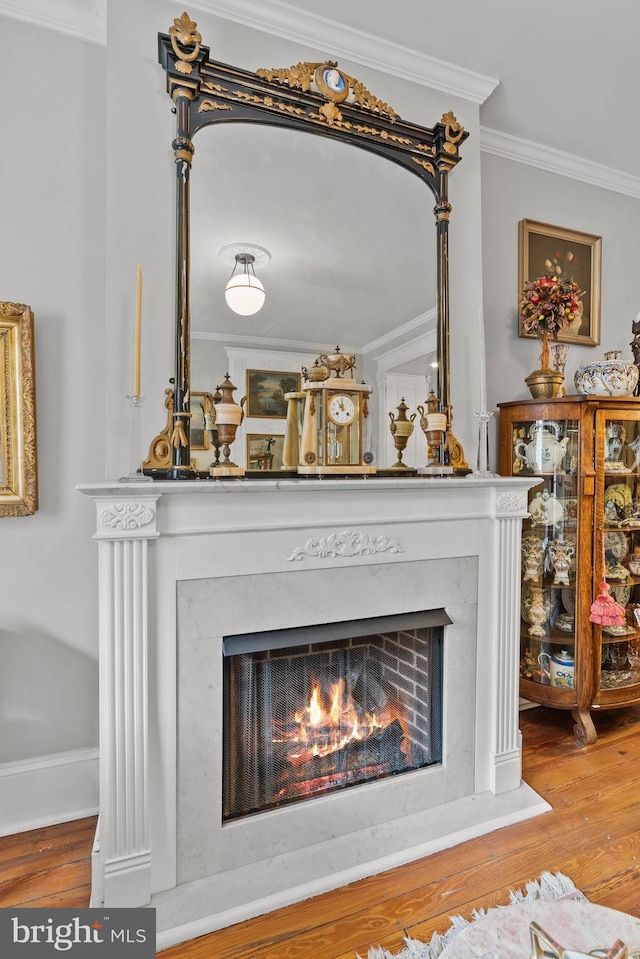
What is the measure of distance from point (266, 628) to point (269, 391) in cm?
80

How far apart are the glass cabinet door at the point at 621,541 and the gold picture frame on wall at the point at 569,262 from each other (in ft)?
2.11

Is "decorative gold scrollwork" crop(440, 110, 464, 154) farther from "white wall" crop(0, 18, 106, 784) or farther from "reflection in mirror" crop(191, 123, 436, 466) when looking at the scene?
"white wall" crop(0, 18, 106, 784)

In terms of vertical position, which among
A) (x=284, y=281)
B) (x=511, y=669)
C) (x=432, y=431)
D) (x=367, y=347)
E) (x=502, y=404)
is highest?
(x=284, y=281)

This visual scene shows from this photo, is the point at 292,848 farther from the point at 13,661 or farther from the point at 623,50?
the point at 623,50

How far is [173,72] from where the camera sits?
1630 millimetres

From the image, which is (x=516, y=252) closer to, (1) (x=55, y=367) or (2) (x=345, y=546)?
(2) (x=345, y=546)

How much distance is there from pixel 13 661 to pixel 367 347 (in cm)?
→ 172

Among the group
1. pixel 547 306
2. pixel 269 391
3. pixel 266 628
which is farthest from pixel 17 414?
pixel 547 306

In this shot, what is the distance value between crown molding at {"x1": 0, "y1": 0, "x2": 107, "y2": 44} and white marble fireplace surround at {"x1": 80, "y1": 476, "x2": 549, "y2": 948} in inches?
65.7

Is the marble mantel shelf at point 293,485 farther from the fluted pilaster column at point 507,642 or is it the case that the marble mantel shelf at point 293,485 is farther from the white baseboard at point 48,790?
the white baseboard at point 48,790

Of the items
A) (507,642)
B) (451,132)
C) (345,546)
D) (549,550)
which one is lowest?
(507,642)

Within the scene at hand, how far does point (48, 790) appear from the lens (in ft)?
6.04

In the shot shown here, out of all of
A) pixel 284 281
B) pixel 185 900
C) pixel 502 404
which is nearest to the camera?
pixel 185 900

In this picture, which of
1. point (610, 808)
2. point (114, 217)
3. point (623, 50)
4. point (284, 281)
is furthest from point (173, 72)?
point (610, 808)
